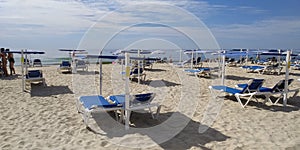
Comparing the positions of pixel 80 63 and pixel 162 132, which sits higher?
pixel 80 63

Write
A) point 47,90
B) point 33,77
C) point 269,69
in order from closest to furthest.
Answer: point 47,90, point 33,77, point 269,69

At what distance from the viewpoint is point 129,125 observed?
4691 millimetres

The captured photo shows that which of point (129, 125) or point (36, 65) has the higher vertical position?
point (36, 65)

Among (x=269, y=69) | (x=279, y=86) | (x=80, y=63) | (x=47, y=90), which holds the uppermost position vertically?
(x=80, y=63)

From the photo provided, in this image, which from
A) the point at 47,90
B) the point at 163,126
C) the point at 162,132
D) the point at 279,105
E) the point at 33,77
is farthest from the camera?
the point at 33,77

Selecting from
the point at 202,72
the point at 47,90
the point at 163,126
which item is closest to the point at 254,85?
the point at 163,126

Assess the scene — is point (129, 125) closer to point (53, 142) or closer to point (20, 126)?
point (53, 142)

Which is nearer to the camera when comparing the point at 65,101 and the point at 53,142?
the point at 53,142

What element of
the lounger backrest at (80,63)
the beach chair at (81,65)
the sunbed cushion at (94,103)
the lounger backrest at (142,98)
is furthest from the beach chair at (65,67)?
the lounger backrest at (142,98)

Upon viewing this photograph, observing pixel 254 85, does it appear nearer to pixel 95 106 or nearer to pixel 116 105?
pixel 116 105

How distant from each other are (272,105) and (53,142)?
209 inches

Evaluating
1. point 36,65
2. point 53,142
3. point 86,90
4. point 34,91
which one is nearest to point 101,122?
point 53,142

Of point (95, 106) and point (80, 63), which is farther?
point (80, 63)

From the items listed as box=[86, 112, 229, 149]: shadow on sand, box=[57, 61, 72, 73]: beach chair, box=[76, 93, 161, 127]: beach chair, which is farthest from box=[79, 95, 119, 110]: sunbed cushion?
box=[57, 61, 72, 73]: beach chair
